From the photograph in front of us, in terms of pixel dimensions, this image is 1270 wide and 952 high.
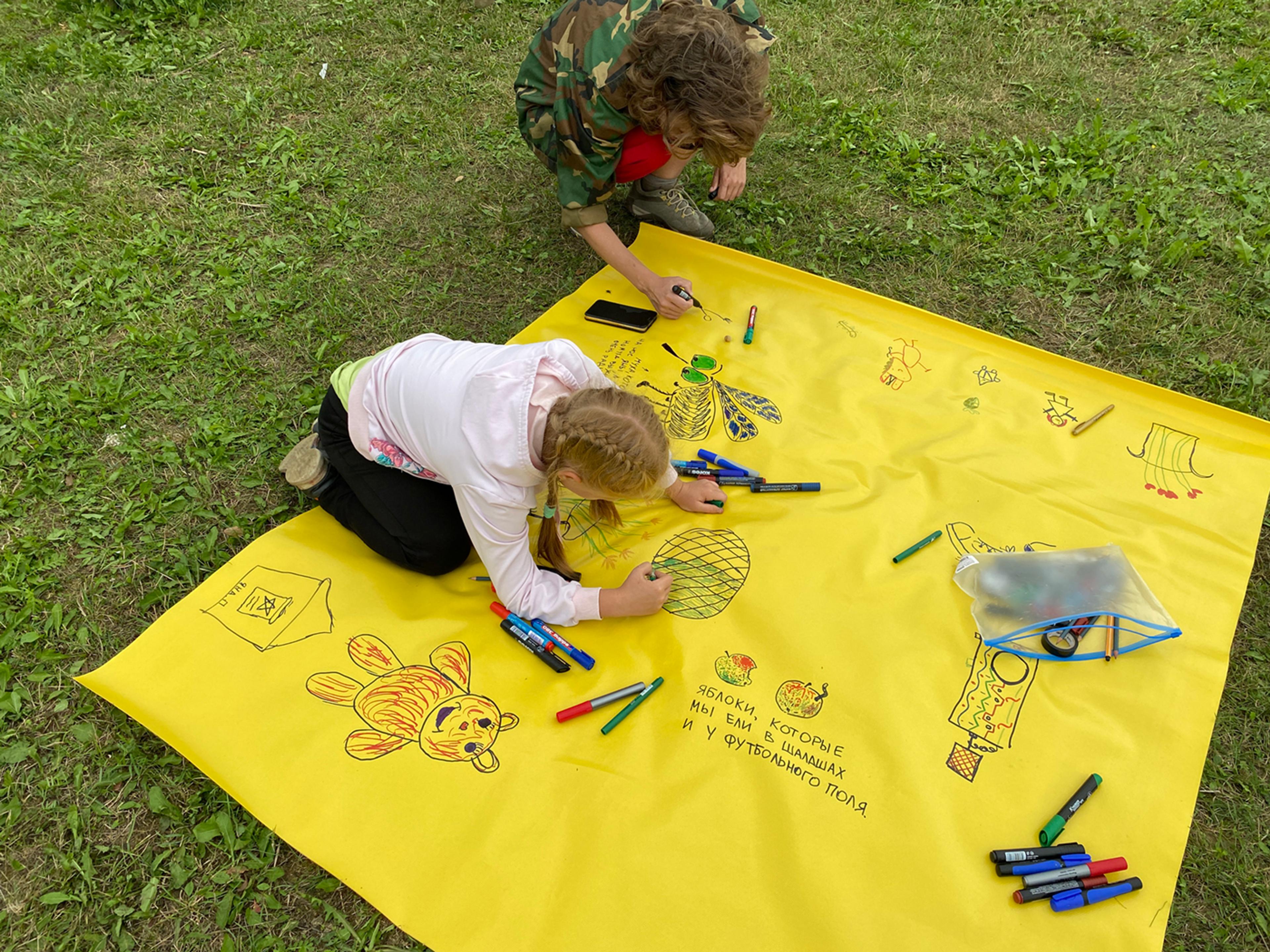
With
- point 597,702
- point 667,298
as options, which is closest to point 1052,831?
point 597,702

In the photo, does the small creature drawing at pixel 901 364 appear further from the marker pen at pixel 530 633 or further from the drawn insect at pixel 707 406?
the marker pen at pixel 530 633

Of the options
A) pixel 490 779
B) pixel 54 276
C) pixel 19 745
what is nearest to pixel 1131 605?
pixel 490 779

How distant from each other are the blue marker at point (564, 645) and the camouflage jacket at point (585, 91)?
6.13 ft

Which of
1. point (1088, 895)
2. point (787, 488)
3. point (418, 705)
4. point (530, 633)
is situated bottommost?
point (1088, 895)

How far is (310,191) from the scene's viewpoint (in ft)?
13.5

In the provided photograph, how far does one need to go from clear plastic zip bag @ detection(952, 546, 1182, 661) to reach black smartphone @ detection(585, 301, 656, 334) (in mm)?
1688

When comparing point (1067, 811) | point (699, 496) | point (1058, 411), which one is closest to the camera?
point (1067, 811)

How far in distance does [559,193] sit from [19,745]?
9.43 feet

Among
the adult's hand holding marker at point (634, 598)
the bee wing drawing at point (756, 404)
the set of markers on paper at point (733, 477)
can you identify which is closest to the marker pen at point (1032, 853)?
the adult's hand holding marker at point (634, 598)

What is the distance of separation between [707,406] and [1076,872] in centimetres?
197

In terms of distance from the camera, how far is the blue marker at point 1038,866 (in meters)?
1.91

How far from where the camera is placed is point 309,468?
267 cm

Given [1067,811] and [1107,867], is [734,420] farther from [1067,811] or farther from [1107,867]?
[1107,867]

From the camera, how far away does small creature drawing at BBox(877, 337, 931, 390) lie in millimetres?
3021
